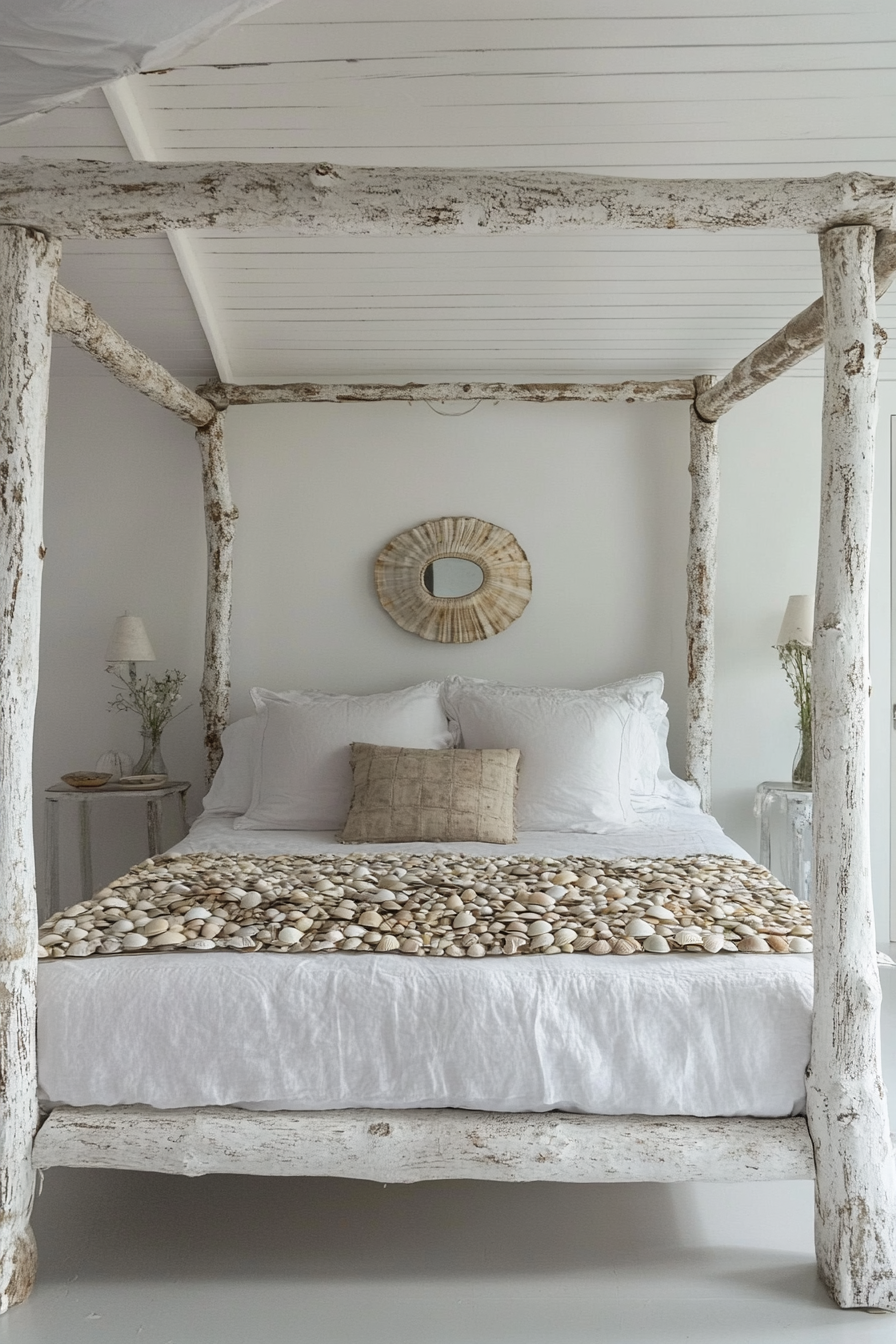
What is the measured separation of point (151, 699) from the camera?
4484 mm

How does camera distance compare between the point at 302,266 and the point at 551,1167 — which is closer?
the point at 551,1167

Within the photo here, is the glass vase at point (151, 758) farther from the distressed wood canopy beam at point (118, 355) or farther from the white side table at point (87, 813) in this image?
the distressed wood canopy beam at point (118, 355)

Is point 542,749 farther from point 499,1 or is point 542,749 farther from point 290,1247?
point 499,1

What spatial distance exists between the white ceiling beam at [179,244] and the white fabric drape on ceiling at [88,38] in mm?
341

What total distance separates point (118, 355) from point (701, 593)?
2374 mm

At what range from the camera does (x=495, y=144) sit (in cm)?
297

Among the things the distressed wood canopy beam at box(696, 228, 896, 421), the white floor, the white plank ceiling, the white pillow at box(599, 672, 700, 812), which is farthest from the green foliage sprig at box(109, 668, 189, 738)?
the distressed wood canopy beam at box(696, 228, 896, 421)

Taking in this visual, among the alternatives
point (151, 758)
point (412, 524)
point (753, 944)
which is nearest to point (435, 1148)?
point (753, 944)

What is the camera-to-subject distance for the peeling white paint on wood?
2.17 m

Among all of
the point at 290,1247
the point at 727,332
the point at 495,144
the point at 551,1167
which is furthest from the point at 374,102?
the point at 290,1247

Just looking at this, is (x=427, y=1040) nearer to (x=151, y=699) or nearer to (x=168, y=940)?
(x=168, y=940)

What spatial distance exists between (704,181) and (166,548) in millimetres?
2943

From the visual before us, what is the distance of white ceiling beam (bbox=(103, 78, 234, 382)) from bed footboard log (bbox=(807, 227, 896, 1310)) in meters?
Answer: 1.42

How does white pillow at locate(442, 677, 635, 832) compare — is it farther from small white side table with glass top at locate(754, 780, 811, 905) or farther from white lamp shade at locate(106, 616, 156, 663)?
white lamp shade at locate(106, 616, 156, 663)
